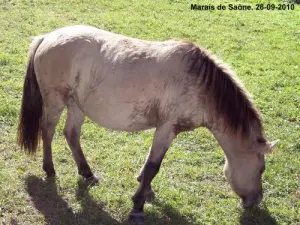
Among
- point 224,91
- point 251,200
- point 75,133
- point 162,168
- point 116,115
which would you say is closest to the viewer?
point 224,91

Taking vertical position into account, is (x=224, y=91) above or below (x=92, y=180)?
above

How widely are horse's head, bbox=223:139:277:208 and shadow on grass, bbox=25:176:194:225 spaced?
72cm

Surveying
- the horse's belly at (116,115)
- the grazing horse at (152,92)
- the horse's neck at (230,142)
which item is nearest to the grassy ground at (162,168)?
the grazing horse at (152,92)

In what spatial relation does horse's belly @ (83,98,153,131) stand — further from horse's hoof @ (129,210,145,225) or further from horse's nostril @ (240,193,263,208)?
horse's nostril @ (240,193,263,208)

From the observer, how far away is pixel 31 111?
5094 mm

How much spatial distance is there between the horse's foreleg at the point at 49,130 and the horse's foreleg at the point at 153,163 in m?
1.27

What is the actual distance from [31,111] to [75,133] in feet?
1.98

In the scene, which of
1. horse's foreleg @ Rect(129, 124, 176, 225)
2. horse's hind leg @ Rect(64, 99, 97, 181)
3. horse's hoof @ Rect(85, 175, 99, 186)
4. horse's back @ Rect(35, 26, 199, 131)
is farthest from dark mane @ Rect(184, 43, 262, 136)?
horse's hoof @ Rect(85, 175, 99, 186)

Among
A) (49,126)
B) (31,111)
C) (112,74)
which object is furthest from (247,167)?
(31,111)

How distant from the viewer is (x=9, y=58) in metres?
8.33

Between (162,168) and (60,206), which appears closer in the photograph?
(60,206)

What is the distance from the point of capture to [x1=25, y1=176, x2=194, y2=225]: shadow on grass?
461 cm

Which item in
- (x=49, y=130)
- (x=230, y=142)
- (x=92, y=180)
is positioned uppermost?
(x=230, y=142)

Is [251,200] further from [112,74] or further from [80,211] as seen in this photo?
[112,74]
